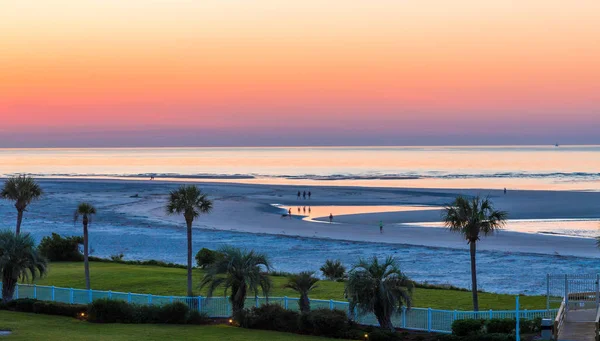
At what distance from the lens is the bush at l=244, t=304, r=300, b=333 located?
3122 centimetres

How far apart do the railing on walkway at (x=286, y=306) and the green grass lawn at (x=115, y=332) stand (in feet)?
6.34

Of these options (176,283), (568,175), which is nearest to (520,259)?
(176,283)

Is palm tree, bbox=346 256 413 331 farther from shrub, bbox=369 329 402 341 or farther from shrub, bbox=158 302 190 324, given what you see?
shrub, bbox=158 302 190 324

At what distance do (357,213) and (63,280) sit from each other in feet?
151

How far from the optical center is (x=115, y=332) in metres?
30.0

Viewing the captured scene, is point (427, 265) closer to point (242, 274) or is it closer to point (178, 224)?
point (242, 274)

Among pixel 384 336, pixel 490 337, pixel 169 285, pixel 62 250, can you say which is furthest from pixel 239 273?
pixel 62 250

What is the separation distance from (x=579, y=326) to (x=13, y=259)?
26.0 m

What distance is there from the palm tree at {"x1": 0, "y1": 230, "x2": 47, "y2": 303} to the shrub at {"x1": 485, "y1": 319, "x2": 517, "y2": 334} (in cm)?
2222

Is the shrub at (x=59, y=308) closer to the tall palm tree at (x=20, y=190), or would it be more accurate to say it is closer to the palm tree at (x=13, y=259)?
the palm tree at (x=13, y=259)

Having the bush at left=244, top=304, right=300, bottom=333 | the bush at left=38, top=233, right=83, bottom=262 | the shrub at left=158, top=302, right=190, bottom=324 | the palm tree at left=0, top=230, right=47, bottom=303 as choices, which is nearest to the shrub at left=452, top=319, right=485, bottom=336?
the bush at left=244, top=304, right=300, bottom=333

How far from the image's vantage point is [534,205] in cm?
9200

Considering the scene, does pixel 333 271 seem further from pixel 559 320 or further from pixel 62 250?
pixel 62 250

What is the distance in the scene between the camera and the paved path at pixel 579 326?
997 inches
